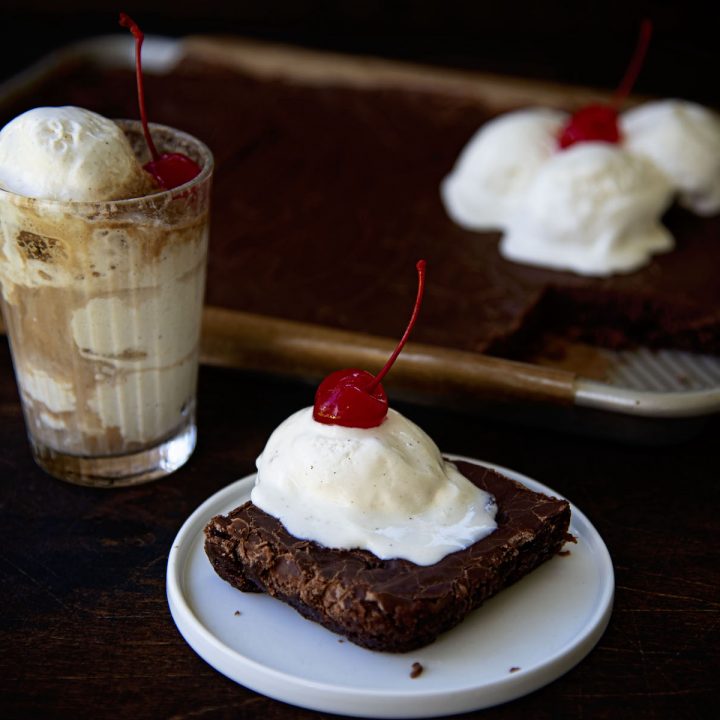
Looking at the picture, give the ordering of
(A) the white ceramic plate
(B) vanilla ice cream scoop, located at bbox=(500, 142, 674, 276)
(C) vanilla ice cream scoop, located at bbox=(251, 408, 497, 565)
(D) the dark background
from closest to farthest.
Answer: (A) the white ceramic plate
(C) vanilla ice cream scoop, located at bbox=(251, 408, 497, 565)
(B) vanilla ice cream scoop, located at bbox=(500, 142, 674, 276)
(D) the dark background

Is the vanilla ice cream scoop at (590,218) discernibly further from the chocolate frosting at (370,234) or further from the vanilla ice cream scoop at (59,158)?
the vanilla ice cream scoop at (59,158)

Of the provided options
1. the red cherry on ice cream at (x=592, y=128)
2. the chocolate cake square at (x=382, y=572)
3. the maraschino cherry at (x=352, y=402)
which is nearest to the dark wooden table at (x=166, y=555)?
the chocolate cake square at (x=382, y=572)

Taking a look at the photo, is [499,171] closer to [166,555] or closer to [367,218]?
[367,218]

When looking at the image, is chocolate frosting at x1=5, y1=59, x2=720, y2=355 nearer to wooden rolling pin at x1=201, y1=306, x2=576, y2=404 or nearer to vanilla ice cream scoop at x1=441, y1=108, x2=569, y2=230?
vanilla ice cream scoop at x1=441, y1=108, x2=569, y2=230

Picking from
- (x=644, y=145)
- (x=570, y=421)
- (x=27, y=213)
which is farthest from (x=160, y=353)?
(x=644, y=145)

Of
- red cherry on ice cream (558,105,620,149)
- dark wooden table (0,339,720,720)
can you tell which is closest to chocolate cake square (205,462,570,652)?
dark wooden table (0,339,720,720)

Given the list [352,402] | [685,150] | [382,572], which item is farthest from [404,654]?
[685,150]
